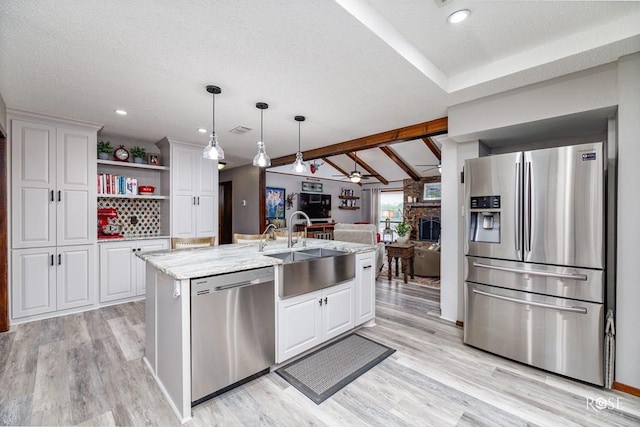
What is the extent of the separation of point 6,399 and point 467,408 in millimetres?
3121

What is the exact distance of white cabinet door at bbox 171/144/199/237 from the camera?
4.41m

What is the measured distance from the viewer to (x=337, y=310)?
275 centimetres

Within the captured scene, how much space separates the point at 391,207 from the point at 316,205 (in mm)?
3347

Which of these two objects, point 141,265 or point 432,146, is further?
point 432,146

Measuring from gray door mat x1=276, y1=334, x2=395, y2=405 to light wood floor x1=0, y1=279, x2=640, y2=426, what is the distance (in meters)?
0.07

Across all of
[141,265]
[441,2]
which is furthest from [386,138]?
[141,265]

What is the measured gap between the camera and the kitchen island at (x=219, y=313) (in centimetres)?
176

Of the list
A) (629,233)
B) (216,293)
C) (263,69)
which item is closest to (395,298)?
(629,233)

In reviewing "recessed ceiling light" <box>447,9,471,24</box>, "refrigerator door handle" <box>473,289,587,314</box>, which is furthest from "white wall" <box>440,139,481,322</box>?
"recessed ceiling light" <box>447,9,471,24</box>

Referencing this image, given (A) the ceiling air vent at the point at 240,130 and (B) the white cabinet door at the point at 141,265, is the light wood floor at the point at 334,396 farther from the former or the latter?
(A) the ceiling air vent at the point at 240,130

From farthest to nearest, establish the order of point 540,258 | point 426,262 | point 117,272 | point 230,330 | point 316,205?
point 316,205, point 426,262, point 117,272, point 540,258, point 230,330

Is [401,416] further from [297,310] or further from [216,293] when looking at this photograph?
[216,293]

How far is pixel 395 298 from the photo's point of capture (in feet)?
13.5

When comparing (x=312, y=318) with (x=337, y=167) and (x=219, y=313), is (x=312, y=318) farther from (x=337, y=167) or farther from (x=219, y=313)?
(x=337, y=167)
